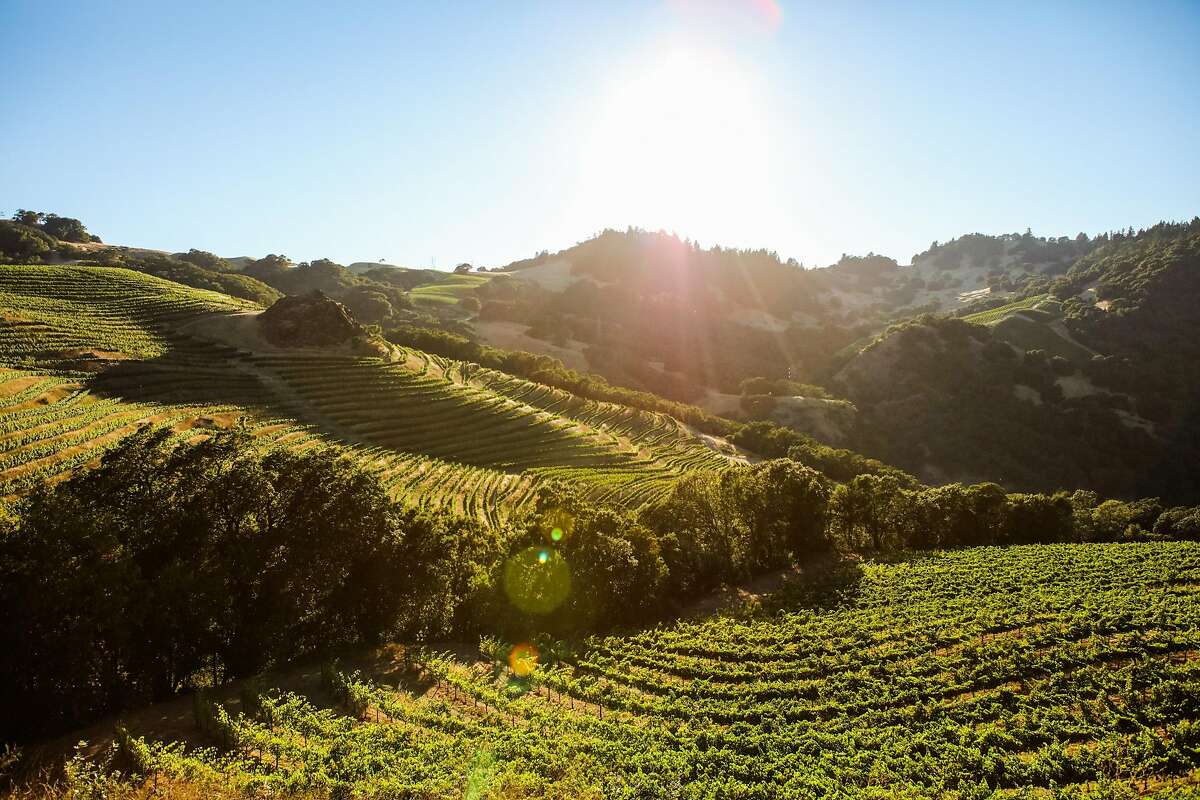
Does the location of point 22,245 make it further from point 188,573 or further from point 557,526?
point 557,526

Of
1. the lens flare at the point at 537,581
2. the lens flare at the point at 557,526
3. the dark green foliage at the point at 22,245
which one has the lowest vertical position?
the lens flare at the point at 537,581

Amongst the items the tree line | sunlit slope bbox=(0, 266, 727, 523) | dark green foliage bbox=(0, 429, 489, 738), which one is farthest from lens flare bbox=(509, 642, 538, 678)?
sunlit slope bbox=(0, 266, 727, 523)

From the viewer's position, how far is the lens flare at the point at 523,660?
33125 mm

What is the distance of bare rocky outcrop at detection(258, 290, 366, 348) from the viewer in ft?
325

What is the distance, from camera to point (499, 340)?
190500 millimetres

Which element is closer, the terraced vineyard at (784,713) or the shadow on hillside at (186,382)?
the terraced vineyard at (784,713)

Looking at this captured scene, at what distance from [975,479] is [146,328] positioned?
558 feet

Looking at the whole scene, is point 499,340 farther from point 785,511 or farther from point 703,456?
point 785,511

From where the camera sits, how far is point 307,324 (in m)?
101

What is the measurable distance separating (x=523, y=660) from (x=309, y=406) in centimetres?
5940

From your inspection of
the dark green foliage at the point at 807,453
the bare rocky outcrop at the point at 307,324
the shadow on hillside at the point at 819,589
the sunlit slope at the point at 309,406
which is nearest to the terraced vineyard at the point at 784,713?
the shadow on hillside at the point at 819,589

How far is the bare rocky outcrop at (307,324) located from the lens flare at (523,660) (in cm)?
8065

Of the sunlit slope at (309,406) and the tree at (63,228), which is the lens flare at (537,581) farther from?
the tree at (63,228)

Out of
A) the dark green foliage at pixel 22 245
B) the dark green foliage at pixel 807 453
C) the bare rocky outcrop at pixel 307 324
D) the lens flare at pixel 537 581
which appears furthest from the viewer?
the dark green foliage at pixel 22 245
